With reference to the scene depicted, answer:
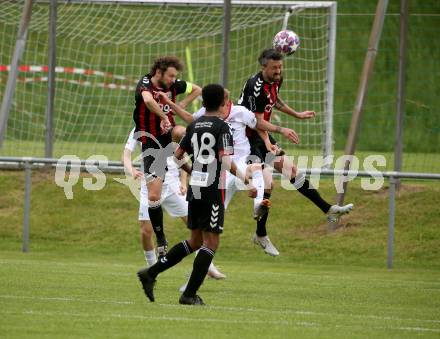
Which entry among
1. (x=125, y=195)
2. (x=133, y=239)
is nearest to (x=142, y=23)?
(x=125, y=195)

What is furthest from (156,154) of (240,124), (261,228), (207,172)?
(207,172)

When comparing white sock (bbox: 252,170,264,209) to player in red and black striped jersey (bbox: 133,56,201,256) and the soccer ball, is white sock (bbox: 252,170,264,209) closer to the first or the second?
player in red and black striped jersey (bbox: 133,56,201,256)

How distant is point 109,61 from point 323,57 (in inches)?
238

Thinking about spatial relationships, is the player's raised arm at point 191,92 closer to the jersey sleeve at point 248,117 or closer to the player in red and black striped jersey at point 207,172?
the jersey sleeve at point 248,117

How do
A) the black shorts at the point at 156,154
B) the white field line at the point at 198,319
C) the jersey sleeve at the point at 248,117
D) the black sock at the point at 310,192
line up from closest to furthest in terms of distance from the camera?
the white field line at the point at 198,319 < the black shorts at the point at 156,154 < the jersey sleeve at the point at 248,117 < the black sock at the point at 310,192

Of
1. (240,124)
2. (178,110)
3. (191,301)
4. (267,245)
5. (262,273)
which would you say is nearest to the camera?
(191,301)

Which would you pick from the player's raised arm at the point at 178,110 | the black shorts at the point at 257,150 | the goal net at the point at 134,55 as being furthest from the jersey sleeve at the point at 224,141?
the goal net at the point at 134,55

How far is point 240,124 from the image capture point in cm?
1355

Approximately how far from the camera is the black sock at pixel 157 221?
13180 mm

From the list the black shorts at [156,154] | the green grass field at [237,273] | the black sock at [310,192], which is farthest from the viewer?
the black sock at [310,192]

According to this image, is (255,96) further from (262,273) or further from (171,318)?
(171,318)

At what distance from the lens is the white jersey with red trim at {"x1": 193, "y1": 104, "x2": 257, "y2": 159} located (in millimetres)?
13273

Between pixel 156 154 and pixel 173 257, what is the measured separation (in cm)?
294

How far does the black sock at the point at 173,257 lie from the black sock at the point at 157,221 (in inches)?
108
